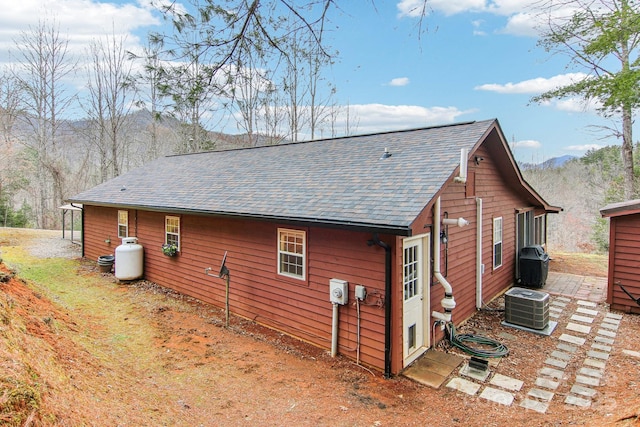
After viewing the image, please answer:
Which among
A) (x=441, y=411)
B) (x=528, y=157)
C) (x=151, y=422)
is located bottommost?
(x=441, y=411)

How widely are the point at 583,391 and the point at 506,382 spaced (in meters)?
0.93

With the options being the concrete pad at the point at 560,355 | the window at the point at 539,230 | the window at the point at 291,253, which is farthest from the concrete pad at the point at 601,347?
the window at the point at 539,230

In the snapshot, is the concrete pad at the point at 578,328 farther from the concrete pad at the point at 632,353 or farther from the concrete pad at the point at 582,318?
the concrete pad at the point at 632,353

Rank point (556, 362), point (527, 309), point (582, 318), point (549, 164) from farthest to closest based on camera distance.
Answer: point (549, 164)
point (582, 318)
point (527, 309)
point (556, 362)

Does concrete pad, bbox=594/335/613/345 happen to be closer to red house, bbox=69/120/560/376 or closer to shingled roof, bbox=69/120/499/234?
red house, bbox=69/120/560/376

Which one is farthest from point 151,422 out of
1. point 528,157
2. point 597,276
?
point 528,157

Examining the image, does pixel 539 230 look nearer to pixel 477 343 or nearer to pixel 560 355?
pixel 560 355

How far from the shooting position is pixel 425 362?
17.7 feet

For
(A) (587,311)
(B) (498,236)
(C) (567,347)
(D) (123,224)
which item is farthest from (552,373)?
(D) (123,224)

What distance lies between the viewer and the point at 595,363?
5.36 metres

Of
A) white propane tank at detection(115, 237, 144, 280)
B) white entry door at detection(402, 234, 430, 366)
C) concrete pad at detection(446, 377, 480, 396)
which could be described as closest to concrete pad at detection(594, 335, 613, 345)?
concrete pad at detection(446, 377, 480, 396)

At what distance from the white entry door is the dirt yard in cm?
70

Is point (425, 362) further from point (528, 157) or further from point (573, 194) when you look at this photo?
point (573, 194)

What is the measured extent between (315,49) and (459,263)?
4.95 m
